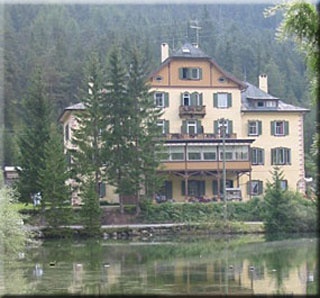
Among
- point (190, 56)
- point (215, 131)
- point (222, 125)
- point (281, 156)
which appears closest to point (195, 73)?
point (190, 56)

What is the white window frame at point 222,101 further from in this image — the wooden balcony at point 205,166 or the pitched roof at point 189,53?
the wooden balcony at point 205,166

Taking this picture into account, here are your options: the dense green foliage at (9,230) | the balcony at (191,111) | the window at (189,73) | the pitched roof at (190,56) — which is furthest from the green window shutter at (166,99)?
the dense green foliage at (9,230)

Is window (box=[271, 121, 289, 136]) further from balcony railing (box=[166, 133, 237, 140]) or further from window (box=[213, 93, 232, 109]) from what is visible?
balcony railing (box=[166, 133, 237, 140])

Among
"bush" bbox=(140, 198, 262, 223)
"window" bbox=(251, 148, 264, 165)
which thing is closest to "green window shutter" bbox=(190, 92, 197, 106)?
"window" bbox=(251, 148, 264, 165)

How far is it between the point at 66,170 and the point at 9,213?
36.8 ft

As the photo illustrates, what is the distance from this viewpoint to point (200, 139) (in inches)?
1259

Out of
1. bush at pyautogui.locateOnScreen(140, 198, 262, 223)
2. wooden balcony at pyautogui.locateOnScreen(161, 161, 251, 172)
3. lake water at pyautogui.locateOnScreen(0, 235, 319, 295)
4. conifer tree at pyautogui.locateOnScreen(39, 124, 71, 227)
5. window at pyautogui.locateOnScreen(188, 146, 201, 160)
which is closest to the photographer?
lake water at pyautogui.locateOnScreen(0, 235, 319, 295)

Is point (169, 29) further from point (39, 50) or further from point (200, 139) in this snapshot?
point (200, 139)

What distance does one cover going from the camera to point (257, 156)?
112ft

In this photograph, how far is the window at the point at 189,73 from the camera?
33.2 metres

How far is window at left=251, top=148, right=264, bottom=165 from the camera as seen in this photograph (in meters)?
33.8

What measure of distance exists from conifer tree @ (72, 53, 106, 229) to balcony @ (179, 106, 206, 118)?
180 inches

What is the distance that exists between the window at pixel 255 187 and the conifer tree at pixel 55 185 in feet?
32.1

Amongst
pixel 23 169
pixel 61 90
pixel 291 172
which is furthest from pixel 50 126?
pixel 61 90
